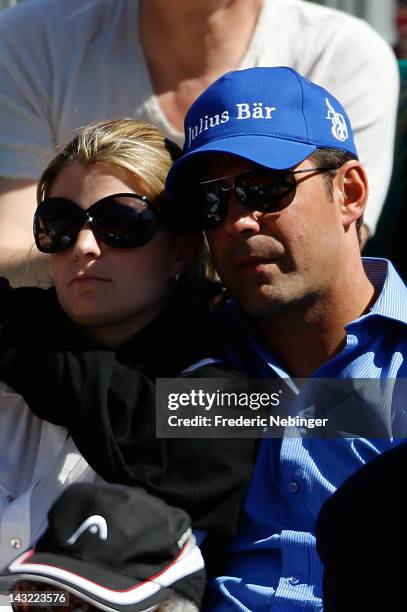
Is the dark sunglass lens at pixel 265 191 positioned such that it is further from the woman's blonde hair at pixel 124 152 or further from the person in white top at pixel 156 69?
the person in white top at pixel 156 69

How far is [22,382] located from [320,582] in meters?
0.66

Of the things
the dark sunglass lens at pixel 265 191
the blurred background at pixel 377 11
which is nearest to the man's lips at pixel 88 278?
the dark sunglass lens at pixel 265 191

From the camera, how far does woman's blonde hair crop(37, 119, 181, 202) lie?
7.66 ft

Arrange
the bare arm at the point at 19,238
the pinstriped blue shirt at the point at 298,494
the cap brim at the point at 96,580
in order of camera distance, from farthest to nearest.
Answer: the bare arm at the point at 19,238 → the pinstriped blue shirt at the point at 298,494 → the cap brim at the point at 96,580

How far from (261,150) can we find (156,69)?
0.71m

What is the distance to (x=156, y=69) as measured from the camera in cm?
283

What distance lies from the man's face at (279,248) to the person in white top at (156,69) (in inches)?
19.2

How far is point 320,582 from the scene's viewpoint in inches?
80.0

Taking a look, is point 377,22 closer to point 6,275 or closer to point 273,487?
point 6,275

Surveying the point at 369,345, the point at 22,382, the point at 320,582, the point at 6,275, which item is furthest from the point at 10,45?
the point at 320,582

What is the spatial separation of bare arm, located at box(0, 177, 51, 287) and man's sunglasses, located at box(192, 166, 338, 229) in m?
0.51

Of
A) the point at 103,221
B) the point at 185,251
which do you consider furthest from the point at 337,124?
the point at 103,221

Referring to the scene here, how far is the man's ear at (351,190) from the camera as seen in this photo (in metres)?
2.32

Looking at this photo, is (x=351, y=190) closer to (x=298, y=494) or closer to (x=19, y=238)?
(x=298, y=494)
